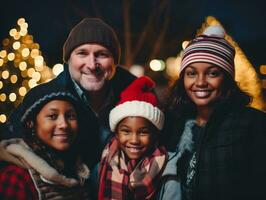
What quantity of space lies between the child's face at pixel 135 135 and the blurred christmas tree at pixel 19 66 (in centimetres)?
158

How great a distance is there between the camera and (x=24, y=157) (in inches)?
135

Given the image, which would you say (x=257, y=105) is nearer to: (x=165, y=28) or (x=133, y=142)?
(x=133, y=142)

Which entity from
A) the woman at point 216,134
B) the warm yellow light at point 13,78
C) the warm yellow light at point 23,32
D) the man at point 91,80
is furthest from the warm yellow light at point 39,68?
the woman at point 216,134

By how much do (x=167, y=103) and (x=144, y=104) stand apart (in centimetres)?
29

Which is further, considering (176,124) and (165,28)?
(165,28)

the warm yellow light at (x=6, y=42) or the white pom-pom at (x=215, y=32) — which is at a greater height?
the warm yellow light at (x=6, y=42)

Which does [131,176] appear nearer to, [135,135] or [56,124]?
[135,135]

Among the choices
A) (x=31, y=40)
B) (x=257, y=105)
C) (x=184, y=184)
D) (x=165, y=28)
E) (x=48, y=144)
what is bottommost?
(x=184, y=184)

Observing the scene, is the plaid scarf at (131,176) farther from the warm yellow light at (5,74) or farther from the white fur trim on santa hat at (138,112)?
the warm yellow light at (5,74)

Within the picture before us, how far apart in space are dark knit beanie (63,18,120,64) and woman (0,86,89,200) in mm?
442

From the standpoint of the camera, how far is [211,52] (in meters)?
3.36

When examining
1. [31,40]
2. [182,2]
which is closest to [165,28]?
[182,2]

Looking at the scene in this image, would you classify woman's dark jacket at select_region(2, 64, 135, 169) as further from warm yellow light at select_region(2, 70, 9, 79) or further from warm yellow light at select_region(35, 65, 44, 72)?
warm yellow light at select_region(35, 65, 44, 72)

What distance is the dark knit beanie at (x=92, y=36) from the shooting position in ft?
12.0
